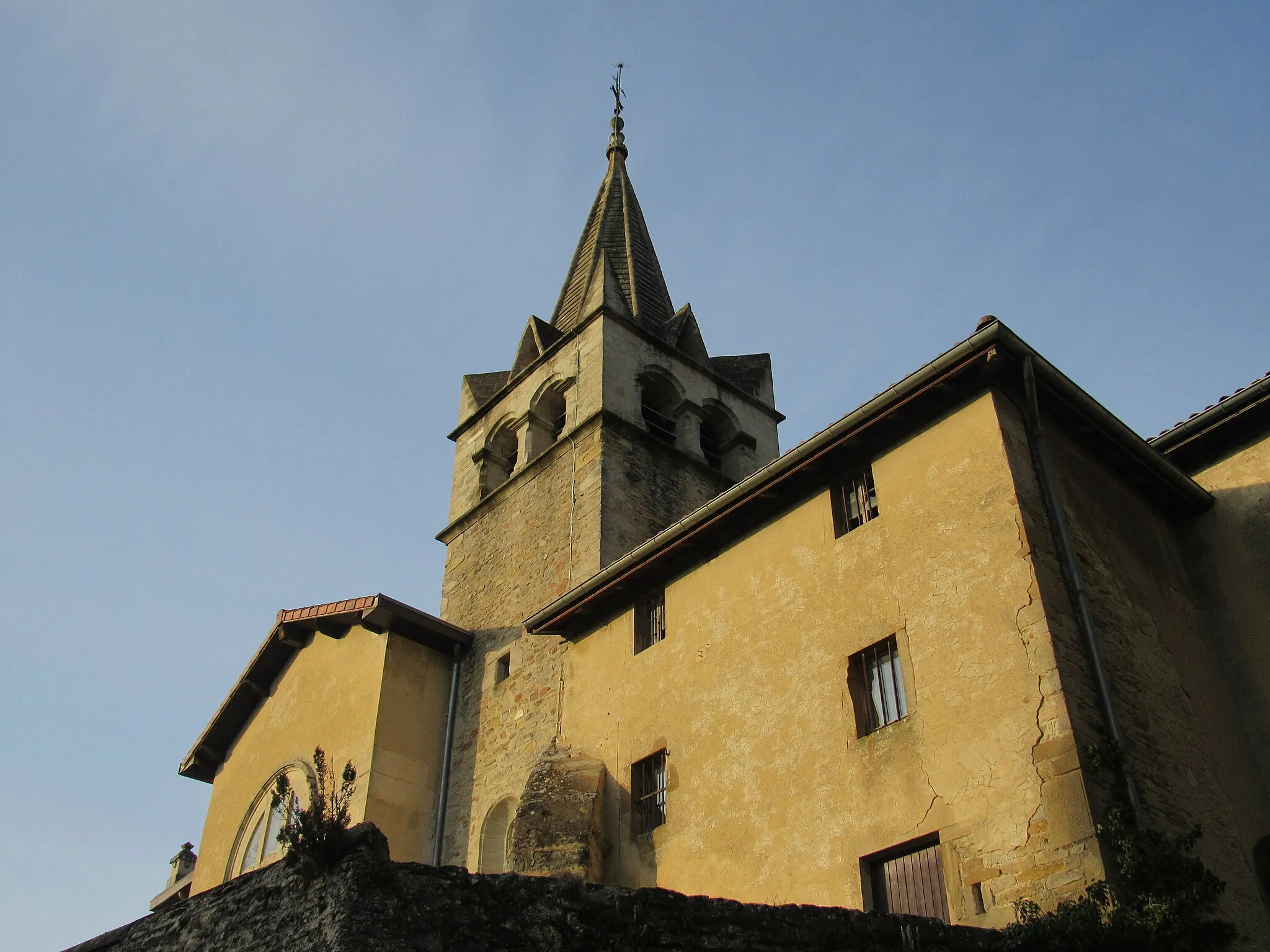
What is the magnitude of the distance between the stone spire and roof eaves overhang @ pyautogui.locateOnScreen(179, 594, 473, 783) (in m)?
7.15

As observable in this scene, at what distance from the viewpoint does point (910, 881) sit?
391 inches

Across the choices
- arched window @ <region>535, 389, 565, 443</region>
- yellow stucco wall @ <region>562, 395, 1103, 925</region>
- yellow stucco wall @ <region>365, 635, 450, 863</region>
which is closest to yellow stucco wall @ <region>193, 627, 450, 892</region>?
yellow stucco wall @ <region>365, 635, 450, 863</region>

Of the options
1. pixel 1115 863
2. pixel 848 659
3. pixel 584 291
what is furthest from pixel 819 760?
pixel 584 291

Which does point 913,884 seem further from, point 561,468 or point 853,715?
point 561,468

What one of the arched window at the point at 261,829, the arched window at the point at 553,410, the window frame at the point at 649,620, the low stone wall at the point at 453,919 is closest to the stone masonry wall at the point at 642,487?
the arched window at the point at 553,410

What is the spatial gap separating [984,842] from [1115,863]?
1004 mm

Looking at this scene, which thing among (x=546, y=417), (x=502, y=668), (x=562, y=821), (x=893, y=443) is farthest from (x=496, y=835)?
(x=546, y=417)

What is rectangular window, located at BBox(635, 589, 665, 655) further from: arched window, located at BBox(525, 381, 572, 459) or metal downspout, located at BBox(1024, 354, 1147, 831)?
arched window, located at BBox(525, 381, 572, 459)

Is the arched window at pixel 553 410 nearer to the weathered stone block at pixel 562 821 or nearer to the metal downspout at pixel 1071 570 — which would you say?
the weathered stone block at pixel 562 821

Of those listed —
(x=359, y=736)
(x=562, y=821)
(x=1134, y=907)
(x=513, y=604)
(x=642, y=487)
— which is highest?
(x=642, y=487)

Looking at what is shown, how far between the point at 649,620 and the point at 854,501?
10.8ft

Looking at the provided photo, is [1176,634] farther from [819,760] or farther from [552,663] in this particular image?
[552,663]

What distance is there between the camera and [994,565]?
10.4 m

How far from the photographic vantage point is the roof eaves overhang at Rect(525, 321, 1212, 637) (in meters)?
11.3
